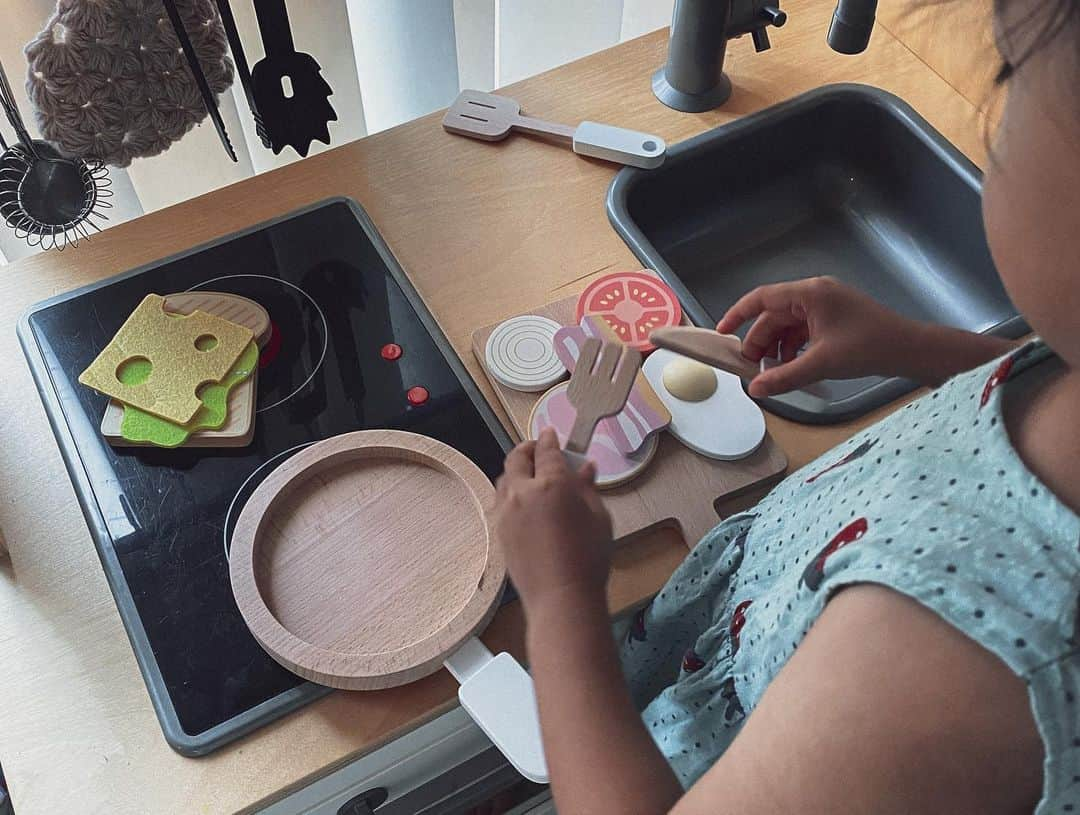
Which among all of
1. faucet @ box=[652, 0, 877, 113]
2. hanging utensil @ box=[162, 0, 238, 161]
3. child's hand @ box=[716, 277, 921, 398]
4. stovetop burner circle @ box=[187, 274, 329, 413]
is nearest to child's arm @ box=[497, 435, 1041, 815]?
child's hand @ box=[716, 277, 921, 398]

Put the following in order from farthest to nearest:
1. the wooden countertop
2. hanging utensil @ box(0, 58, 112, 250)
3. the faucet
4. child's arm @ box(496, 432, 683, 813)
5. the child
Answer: the faucet → hanging utensil @ box(0, 58, 112, 250) → the wooden countertop → child's arm @ box(496, 432, 683, 813) → the child

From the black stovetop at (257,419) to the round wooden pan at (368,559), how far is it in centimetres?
3

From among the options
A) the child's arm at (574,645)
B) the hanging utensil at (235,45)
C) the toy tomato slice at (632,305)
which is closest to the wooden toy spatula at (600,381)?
the child's arm at (574,645)

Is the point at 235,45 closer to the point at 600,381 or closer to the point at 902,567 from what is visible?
Answer: the point at 600,381

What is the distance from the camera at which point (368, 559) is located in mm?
700

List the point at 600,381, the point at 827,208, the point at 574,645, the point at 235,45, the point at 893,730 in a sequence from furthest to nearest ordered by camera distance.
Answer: the point at 827,208 → the point at 235,45 → the point at 600,381 → the point at 574,645 → the point at 893,730

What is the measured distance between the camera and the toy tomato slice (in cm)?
82

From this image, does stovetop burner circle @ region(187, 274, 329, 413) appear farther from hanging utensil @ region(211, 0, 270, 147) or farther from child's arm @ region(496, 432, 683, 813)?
child's arm @ region(496, 432, 683, 813)

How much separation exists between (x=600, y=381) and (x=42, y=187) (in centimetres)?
46

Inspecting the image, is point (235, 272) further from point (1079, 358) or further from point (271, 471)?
point (1079, 358)

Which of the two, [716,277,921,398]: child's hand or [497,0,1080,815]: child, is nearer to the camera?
[497,0,1080,815]: child

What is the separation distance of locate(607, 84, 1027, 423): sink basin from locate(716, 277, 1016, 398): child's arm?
24 cm

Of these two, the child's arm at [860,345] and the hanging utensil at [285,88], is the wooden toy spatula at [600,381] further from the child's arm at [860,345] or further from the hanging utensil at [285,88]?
the hanging utensil at [285,88]

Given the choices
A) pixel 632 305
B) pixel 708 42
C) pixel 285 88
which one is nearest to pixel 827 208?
pixel 708 42
